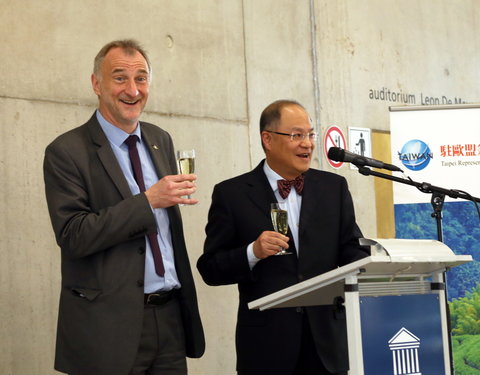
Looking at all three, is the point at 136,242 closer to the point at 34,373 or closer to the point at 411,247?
the point at 411,247

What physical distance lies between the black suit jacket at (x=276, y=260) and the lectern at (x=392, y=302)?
34 centimetres

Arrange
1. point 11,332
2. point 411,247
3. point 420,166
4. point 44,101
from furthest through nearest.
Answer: point 420,166
point 44,101
point 11,332
point 411,247

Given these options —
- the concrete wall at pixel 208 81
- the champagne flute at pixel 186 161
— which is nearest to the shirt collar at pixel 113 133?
the champagne flute at pixel 186 161

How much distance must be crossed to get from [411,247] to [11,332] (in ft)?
7.91

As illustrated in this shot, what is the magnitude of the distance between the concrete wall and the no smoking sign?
0.08 meters

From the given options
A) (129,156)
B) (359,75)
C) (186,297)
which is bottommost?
(186,297)

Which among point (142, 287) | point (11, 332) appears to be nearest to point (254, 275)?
point (142, 287)

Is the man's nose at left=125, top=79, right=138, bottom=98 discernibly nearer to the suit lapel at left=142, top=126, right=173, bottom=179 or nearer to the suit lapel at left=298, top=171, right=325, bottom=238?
the suit lapel at left=142, top=126, right=173, bottom=179

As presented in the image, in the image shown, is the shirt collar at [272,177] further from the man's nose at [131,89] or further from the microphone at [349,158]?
the man's nose at [131,89]

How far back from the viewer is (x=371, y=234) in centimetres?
711

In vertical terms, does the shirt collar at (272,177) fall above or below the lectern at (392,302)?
above

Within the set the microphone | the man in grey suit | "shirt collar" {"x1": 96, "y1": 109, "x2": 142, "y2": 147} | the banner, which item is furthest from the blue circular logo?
"shirt collar" {"x1": 96, "y1": 109, "x2": 142, "y2": 147}

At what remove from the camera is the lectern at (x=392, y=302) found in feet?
8.91

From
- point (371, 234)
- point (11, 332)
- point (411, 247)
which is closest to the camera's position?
point (411, 247)
